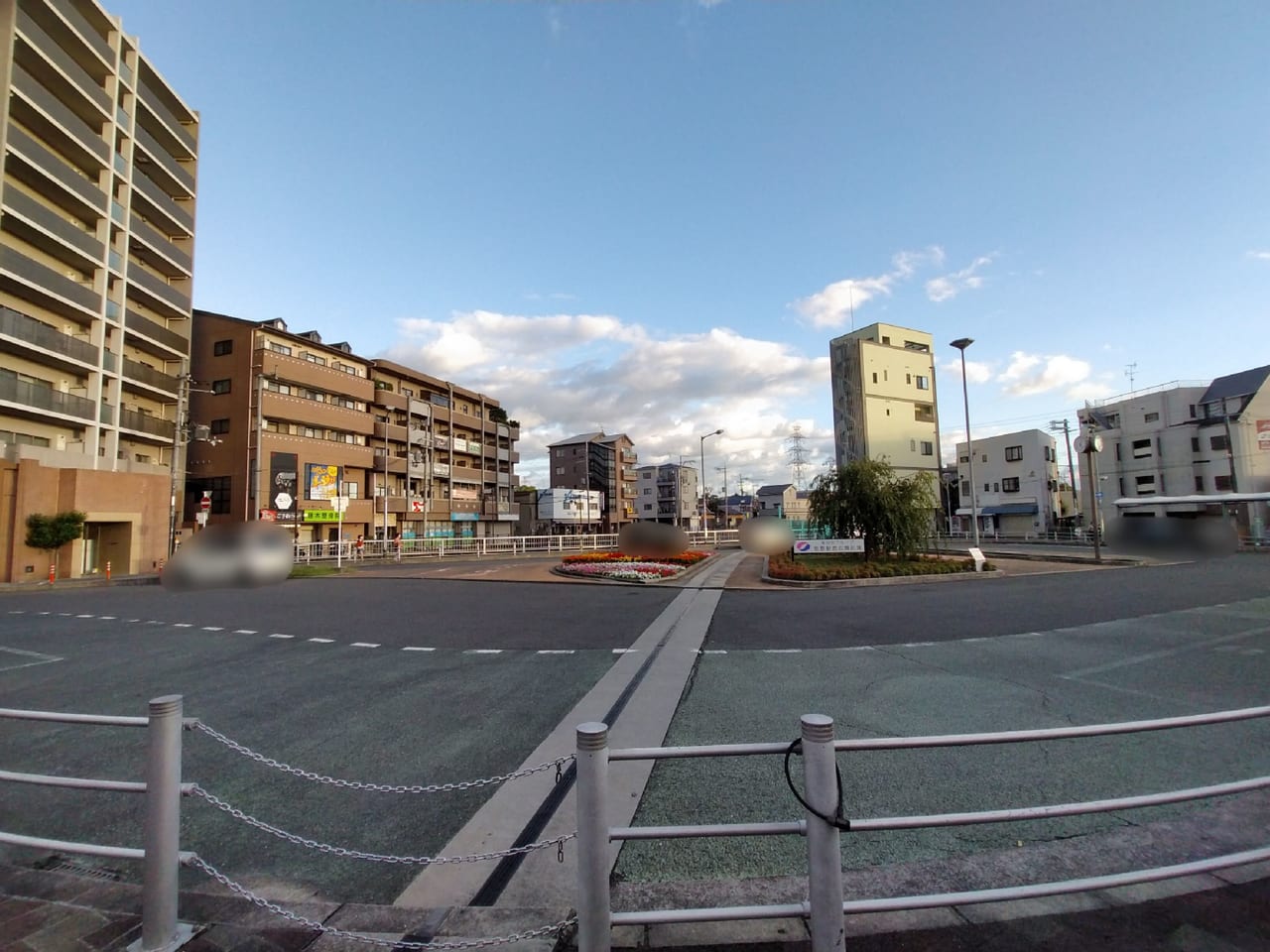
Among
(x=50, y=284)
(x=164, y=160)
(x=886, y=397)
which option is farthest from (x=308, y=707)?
(x=886, y=397)

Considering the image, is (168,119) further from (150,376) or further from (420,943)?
(420,943)

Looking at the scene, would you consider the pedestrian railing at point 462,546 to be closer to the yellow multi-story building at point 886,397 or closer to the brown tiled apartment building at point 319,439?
the brown tiled apartment building at point 319,439

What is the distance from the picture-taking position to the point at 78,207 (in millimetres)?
29234

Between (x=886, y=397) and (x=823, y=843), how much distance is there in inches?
2461

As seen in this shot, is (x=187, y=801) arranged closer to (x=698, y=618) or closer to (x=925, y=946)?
(x=925, y=946)

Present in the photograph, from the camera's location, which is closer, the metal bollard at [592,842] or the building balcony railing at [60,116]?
the metal bollard at [592,842]

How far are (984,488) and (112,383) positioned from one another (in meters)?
72.4

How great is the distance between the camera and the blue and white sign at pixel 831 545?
66.3 feet

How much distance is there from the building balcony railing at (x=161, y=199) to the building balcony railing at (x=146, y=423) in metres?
12.2

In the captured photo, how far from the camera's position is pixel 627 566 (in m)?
21.2

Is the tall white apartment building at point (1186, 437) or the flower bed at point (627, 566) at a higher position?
Answer: the tall white apartment building at point (1186, 437)

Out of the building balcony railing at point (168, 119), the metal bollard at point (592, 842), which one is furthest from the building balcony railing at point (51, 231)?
the metal bollard at point (592, 842)

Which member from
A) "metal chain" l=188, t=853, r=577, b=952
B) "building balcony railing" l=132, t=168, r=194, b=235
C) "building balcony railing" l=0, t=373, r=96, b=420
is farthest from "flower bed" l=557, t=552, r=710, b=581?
"building balcony railing" l=132, t=168, r=194, b=235

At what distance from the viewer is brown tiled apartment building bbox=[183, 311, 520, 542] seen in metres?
38.1
